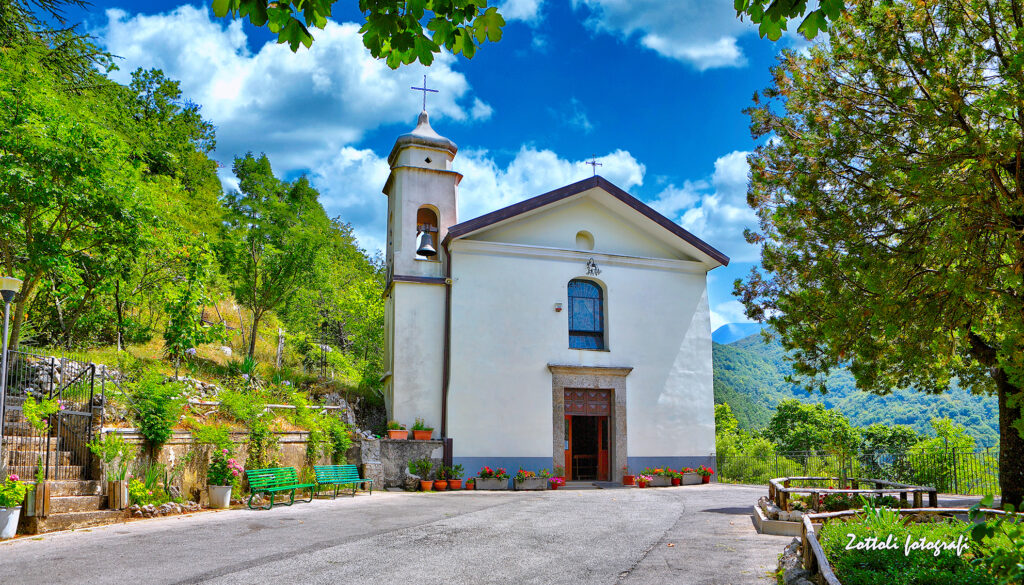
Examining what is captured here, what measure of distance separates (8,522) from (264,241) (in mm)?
12301

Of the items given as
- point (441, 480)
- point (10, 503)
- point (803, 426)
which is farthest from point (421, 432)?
point (803, 426)

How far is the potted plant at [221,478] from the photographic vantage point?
40.0 feet

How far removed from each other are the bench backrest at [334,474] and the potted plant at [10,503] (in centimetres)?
574

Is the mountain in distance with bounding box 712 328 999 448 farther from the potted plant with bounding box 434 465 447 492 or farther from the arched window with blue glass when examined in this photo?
the potted plant with bounding box 434 465 447 492

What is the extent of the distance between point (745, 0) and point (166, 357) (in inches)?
754

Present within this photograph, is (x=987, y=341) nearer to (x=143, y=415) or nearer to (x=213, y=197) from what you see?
(x=143, y=415)

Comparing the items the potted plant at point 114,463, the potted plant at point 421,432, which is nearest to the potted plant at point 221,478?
the potted plant at point 114,463

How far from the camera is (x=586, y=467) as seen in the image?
1961 centimetres

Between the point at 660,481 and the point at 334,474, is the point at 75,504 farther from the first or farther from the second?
the point at 660,481

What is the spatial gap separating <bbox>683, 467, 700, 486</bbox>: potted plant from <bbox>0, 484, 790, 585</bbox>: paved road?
7.10 metres

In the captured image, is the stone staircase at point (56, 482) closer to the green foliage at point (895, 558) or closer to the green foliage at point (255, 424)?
the green foliage at point (255, 424)

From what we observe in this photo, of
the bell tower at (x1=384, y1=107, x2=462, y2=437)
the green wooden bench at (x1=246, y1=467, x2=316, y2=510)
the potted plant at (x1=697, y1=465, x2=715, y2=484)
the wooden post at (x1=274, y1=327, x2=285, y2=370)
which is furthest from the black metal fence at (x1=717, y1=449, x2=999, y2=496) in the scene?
the wooden post at (x1=274, y1=327, x2=285, y2=370)

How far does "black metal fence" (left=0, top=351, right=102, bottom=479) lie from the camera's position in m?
9.88

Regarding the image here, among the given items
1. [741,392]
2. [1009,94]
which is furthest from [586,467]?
[741,392]
